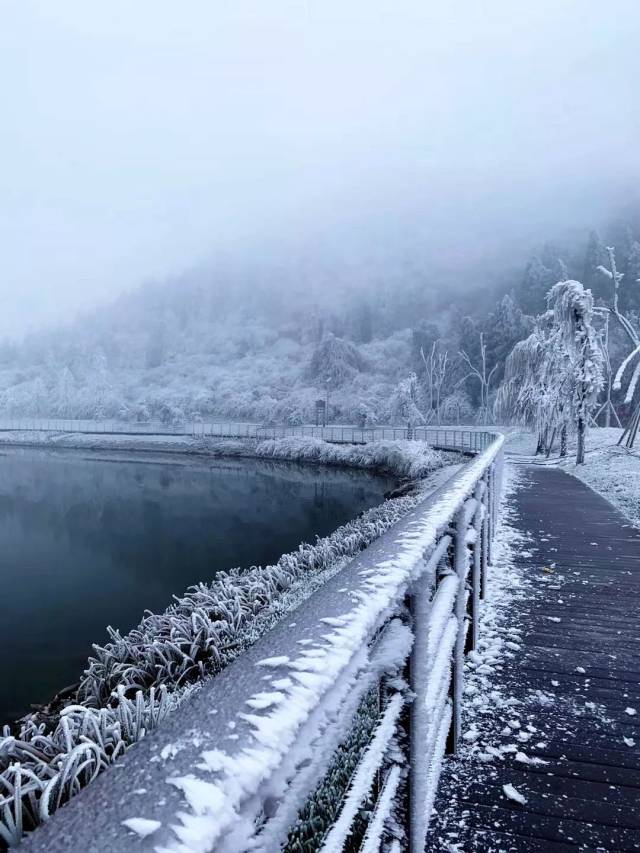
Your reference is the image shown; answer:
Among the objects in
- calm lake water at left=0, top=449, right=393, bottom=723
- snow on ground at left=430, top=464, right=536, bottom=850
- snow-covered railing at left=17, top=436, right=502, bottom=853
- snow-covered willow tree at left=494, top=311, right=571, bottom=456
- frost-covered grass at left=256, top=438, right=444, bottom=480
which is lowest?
calm lake water at left=0, top=449, right=393, bottom=723

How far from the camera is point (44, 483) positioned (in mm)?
28547

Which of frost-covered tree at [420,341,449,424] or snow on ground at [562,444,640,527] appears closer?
snow on ground at [562,444,640,527]

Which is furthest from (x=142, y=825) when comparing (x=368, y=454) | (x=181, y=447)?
(x=181, y=447)

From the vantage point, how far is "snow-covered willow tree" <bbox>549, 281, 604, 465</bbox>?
18.7 meters

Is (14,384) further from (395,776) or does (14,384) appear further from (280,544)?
(395,776)

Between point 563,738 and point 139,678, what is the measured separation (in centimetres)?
472

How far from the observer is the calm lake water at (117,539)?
9031 mm

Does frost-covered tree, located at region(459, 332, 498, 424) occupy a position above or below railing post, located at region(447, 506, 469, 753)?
above

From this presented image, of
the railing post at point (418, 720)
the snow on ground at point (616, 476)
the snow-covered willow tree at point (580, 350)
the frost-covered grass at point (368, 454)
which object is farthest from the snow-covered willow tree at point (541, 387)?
the railing post at point (418, 720)

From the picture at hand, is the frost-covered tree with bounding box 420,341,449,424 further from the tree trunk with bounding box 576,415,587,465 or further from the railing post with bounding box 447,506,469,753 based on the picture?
the railing post with bounding box 447,506,469,753

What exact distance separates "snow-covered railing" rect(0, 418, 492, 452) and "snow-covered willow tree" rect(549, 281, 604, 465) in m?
7.90

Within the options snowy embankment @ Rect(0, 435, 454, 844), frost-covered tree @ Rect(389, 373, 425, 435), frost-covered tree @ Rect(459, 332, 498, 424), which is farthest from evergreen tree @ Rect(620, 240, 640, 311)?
snowy embankment @ Rect(0, 435, 454, 844)

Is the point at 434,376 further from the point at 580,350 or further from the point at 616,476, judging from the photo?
the point at 616,476

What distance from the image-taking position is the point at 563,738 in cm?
270
